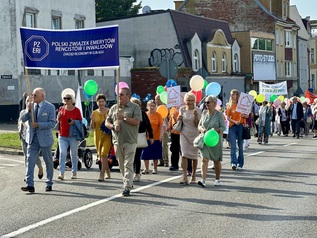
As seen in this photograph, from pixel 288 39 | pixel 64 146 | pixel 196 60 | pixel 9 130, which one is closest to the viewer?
pixel 64 146

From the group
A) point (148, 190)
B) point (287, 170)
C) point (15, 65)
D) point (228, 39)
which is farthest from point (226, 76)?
point (148, 190)

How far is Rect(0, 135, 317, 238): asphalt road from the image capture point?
8613 millimetres

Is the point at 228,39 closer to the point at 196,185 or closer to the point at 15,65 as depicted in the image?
the point at 15,65

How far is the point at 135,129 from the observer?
38.1 ft

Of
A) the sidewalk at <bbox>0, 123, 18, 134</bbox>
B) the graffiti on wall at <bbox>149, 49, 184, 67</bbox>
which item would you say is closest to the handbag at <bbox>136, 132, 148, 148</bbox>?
the sidewalk at <bbox>0, 123, 18, 134</bbox>

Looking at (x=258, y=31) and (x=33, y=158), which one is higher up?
(x=258, y=31)

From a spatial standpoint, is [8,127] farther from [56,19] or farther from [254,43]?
[254,43]

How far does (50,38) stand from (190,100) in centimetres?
307

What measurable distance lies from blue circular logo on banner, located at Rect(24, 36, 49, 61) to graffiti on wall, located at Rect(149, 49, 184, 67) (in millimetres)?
34894

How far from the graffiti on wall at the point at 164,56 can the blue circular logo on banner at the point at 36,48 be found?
114 feet

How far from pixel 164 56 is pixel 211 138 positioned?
1475 inches

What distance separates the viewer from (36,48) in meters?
13.6

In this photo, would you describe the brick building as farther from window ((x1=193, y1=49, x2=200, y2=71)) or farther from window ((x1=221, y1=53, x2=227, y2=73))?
window ((x1=193, y1=49, x2=200, y2=71))

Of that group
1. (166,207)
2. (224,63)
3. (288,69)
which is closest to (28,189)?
(166,207)
